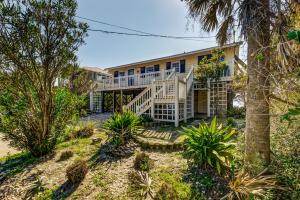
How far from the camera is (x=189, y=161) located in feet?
17.4

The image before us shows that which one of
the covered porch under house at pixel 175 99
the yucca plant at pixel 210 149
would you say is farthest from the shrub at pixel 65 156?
the yucca plant at pixel 210 149

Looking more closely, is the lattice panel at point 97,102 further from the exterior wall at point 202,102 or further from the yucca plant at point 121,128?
Result: the yucca plant at point 121,128

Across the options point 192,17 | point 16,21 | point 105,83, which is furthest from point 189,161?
point 105,83

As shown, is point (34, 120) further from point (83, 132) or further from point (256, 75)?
point (256, 75)

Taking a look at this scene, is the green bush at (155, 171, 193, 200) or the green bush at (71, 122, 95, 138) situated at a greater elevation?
the green bush at (71, 122, 95, 138)

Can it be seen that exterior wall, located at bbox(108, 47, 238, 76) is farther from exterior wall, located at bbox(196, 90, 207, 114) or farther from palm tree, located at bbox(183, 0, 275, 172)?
palm tree, located at bbox(183, 0, 275, 172)

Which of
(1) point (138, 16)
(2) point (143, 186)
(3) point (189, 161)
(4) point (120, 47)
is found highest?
(1) point (138, 16)

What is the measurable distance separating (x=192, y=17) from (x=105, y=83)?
538 inches

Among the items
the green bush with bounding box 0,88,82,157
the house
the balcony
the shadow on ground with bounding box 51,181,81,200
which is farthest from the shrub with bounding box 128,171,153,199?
the balcony

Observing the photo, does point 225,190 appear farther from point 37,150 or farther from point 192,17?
point 37,150

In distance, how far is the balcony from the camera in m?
13.2

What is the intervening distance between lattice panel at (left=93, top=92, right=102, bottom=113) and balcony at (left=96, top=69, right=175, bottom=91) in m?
2.01

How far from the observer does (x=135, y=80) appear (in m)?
14.6

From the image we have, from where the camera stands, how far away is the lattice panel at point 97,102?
20219mm
